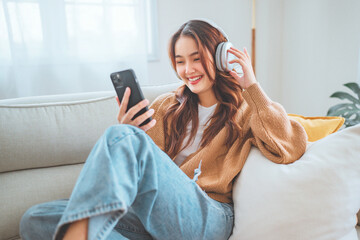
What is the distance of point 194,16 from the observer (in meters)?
2.29

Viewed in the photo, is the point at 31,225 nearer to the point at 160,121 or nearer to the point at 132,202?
the point at 132,202

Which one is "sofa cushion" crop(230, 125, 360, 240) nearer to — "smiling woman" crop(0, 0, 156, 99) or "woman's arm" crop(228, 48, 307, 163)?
"woman's arm" crop(228, 48, 307, 163)

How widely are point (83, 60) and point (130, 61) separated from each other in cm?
32

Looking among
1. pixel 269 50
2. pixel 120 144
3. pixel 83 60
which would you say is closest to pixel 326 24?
pixel 269 50

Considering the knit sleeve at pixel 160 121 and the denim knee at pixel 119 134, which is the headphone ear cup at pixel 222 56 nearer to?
the knit sleeve at pixel 160 121

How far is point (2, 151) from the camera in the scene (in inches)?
45.9

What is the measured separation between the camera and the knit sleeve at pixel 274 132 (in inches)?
36.4

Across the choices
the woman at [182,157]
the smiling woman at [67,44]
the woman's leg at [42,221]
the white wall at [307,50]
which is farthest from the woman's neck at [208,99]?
the white wall at [307,50]

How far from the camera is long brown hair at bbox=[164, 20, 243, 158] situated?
1.07 m

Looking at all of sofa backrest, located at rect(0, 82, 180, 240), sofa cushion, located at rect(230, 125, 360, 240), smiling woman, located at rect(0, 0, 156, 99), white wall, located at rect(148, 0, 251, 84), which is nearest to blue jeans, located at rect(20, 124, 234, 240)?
sofa cushion, located at rect(230, 125, 360, 240)

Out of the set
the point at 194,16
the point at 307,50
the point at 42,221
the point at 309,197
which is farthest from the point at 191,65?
the point at 307,50

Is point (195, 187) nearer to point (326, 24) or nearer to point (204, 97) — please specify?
point (204, 97)

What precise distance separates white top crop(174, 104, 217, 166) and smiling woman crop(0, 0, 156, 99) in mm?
1002

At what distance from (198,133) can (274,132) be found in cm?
31
